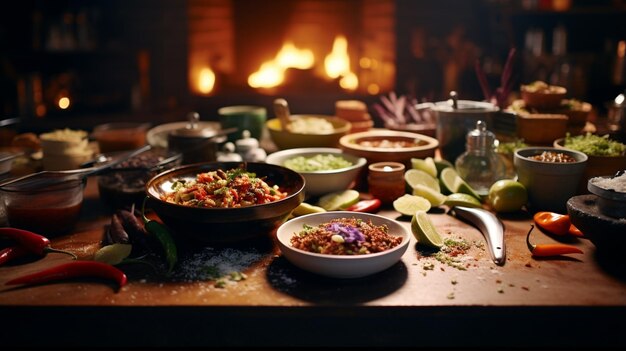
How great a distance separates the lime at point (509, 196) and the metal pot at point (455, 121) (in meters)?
0.45

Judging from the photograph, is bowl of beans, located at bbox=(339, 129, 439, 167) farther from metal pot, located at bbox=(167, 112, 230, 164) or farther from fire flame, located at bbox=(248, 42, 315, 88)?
fire flame, located at bbox=(248, 42, 315, 88)

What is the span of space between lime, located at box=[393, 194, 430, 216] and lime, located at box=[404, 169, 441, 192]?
148mm

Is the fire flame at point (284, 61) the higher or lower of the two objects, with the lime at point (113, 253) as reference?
higher

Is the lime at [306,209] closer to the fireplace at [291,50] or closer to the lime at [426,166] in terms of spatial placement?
the lime at [426,166]

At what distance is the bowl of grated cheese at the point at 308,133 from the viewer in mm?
2486

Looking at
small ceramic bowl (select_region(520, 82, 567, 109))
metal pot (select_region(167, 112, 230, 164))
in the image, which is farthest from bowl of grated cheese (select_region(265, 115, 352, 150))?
small ceramic bowl (select_region(520, 82, 567, 109))

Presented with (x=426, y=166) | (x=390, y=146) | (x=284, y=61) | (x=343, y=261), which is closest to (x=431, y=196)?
(x=426, y=166)

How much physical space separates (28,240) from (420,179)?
1296mm

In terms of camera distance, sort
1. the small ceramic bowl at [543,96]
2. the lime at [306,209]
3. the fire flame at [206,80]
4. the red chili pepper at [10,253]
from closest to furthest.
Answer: the red chili pepper at [10,253] < the lime at [306,209] < the small ceramic bowl at [543,96] < the fire flame at [206,80]

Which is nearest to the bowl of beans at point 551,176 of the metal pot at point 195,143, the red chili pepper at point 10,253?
the metal pot at point 195,143

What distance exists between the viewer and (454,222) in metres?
1.87

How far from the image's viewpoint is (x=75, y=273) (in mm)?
1454

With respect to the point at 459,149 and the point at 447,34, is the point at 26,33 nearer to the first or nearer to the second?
the point at 447,34

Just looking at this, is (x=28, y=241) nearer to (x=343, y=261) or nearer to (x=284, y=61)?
(x=343, y=261)
